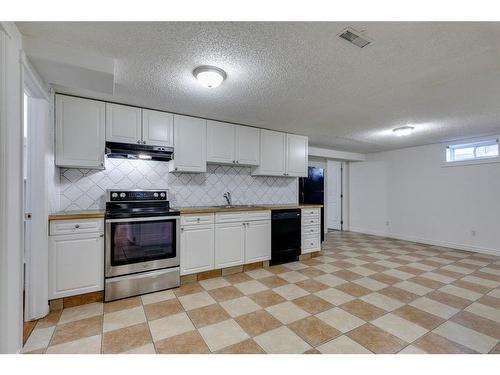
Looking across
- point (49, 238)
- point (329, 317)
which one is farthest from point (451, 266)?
point (49, 238)

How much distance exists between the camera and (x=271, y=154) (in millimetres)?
4141

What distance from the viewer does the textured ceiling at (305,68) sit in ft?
5.24

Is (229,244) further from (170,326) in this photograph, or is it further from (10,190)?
(10,190)

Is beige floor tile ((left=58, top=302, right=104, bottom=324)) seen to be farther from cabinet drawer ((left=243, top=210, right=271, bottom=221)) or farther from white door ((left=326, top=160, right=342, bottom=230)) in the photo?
white door ((left=326, top=160, right=342, bottom=230))

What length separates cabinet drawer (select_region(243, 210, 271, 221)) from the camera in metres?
3.46

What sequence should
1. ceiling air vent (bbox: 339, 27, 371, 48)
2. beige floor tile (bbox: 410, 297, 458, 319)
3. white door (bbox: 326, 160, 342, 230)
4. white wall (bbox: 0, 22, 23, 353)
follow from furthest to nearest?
white door (bbox: 326, 160, 342, 230)
beige floor tile (bbox: 410, 297, 458, 319)
ceiling air vent (bbox: 339, 27, 371, 48)
white wall (bbox: 0, 22, 23, 353)

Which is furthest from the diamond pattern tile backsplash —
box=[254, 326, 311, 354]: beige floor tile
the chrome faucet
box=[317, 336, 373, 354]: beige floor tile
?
box=[317, 336, 373, 354]: beige floor tile

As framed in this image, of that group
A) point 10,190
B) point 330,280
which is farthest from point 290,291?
point 10,190

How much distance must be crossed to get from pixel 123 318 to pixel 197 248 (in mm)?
1093

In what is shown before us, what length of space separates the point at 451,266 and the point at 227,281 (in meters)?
3.50

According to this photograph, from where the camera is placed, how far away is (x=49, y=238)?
7.47 feet

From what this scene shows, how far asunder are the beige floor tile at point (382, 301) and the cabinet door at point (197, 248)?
6.15 feet

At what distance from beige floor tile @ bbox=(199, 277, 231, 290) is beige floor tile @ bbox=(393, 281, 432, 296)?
2123 millimetres

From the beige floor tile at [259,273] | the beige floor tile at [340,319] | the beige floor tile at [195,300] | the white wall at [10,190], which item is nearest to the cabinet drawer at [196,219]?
the beige floor tile at [195,300]
